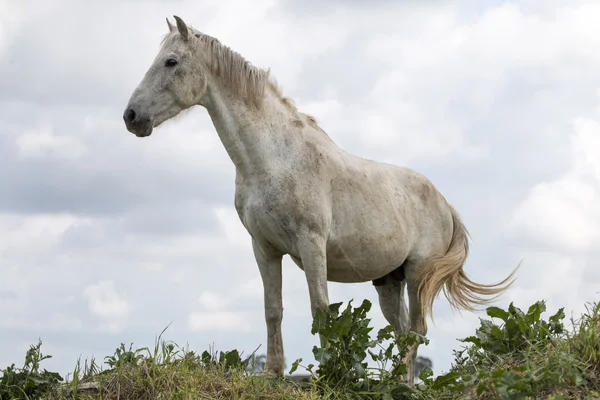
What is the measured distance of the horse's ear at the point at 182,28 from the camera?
7.50m

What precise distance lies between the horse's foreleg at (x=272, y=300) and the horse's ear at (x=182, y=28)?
6.23 ft

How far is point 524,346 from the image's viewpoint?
7.02 metres

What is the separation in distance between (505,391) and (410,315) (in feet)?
11.5

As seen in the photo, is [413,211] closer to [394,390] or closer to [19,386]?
[394,390]

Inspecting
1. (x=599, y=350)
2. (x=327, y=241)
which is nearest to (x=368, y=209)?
(x=327, y=241)

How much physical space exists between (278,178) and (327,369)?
1.65 metres

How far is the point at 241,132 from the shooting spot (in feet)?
24.9

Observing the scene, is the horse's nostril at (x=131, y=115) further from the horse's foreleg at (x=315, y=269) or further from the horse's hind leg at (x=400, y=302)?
the horse's hind leg at (x=400, y=302)

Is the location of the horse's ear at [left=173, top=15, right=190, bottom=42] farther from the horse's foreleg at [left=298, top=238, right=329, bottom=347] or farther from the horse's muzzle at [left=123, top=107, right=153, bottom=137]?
the horse's foreleg at [left=298, top=238, right=329, bottom=347]

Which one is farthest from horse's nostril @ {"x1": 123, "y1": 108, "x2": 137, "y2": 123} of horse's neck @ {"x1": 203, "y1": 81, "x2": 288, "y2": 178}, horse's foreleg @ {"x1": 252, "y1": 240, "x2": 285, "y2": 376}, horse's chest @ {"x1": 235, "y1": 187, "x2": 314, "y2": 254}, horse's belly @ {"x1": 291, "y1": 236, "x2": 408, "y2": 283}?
horse's belly @ {"x1": 291, "y1": 236, "x2": 408, "y2": 283}

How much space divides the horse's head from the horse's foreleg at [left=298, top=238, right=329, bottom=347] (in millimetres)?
1593

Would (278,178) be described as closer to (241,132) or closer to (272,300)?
(241,132)

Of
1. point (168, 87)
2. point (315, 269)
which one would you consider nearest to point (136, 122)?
point (168, 87)

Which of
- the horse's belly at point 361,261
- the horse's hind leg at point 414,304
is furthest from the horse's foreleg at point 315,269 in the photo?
the horse's hind leg at point 414,304
